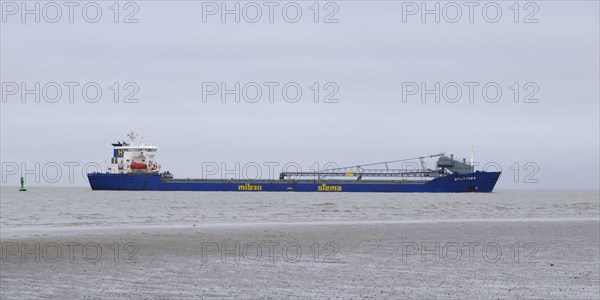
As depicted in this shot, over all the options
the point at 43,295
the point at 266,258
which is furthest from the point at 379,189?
the point at 43,295

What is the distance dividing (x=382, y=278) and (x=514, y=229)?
2205cm

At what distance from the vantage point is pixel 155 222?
44281mm

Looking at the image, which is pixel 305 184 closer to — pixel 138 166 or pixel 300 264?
pixel 138 166

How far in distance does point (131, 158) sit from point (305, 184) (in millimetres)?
28983

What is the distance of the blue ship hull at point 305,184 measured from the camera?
124625 millimetres

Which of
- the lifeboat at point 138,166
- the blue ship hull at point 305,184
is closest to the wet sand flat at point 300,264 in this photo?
the blue ship hull at point 305,184

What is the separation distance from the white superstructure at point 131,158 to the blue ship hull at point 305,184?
2.14 m

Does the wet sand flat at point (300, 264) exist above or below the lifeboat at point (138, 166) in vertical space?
below

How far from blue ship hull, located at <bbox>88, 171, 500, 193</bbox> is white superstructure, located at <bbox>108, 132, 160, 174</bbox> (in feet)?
7.03

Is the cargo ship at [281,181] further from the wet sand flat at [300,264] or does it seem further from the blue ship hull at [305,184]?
the wet sand flat at [300,264]

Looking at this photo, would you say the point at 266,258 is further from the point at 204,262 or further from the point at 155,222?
the point at 155,222

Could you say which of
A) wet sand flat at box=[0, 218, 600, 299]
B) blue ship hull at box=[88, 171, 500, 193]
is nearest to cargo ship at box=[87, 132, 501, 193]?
blue ship hull at box=[88, 171, 500, 193]

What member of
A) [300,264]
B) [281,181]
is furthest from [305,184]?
[300,264]

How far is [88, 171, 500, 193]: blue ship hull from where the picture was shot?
409 feet
